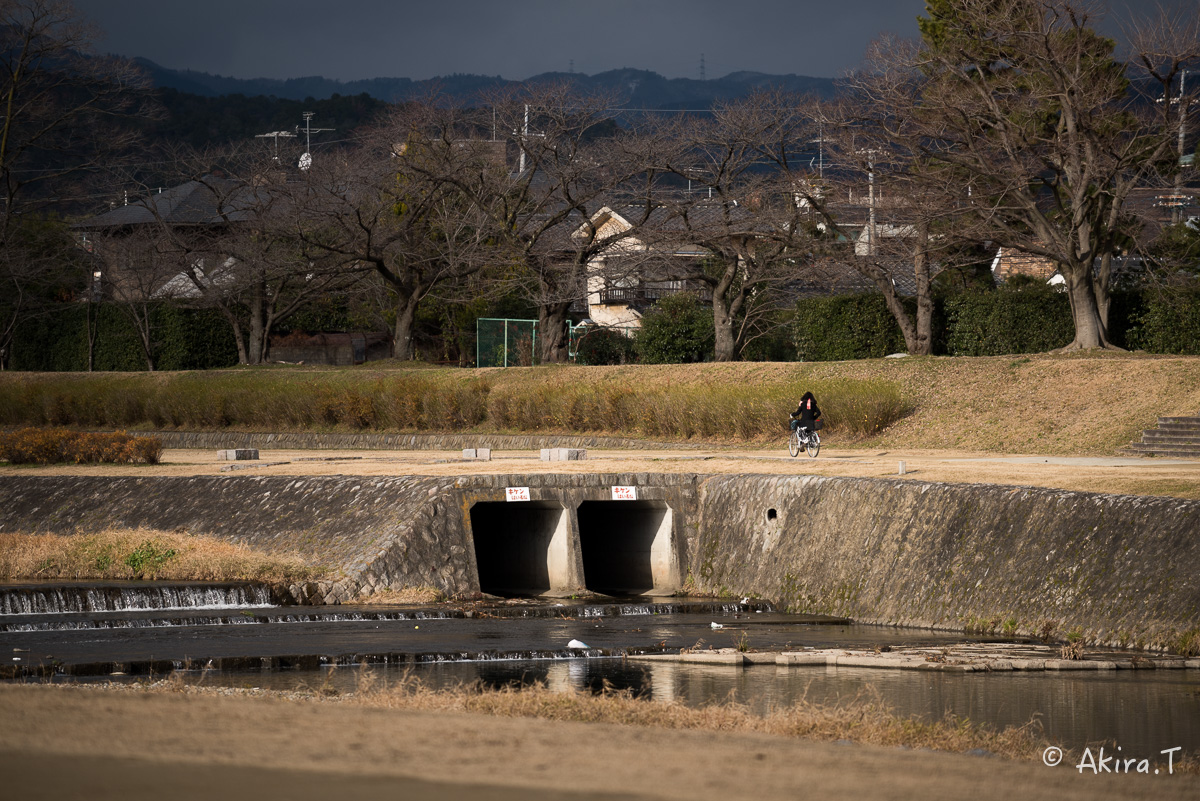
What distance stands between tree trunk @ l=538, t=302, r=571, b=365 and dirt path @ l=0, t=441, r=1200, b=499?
11.6 metres

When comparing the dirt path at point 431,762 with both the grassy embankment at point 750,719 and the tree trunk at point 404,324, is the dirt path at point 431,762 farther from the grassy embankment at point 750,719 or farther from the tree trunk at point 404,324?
the tree trunk at point 404,324

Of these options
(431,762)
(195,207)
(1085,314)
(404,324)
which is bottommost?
(431,762)

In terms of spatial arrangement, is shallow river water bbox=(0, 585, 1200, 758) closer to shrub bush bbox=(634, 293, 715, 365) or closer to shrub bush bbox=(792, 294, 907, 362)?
shrub bush bbox=(792, 294, 907, 362)

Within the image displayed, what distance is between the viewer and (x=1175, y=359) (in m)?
26.3

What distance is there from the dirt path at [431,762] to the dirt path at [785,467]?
880 cm

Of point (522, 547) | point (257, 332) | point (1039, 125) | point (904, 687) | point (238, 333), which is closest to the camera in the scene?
point (904, 687)

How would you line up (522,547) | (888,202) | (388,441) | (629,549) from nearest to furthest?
(629,549)
(522,547)
(888,202)
(388,441)

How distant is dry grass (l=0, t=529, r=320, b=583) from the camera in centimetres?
1734

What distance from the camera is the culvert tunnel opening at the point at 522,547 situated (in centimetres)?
1953

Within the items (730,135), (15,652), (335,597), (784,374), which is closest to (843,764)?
(15,652)

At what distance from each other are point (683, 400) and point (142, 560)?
15205mm

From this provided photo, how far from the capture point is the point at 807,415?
23422 mm

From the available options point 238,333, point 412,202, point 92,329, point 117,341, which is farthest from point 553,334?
point 92,329

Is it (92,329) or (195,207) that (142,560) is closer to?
(92,329)
